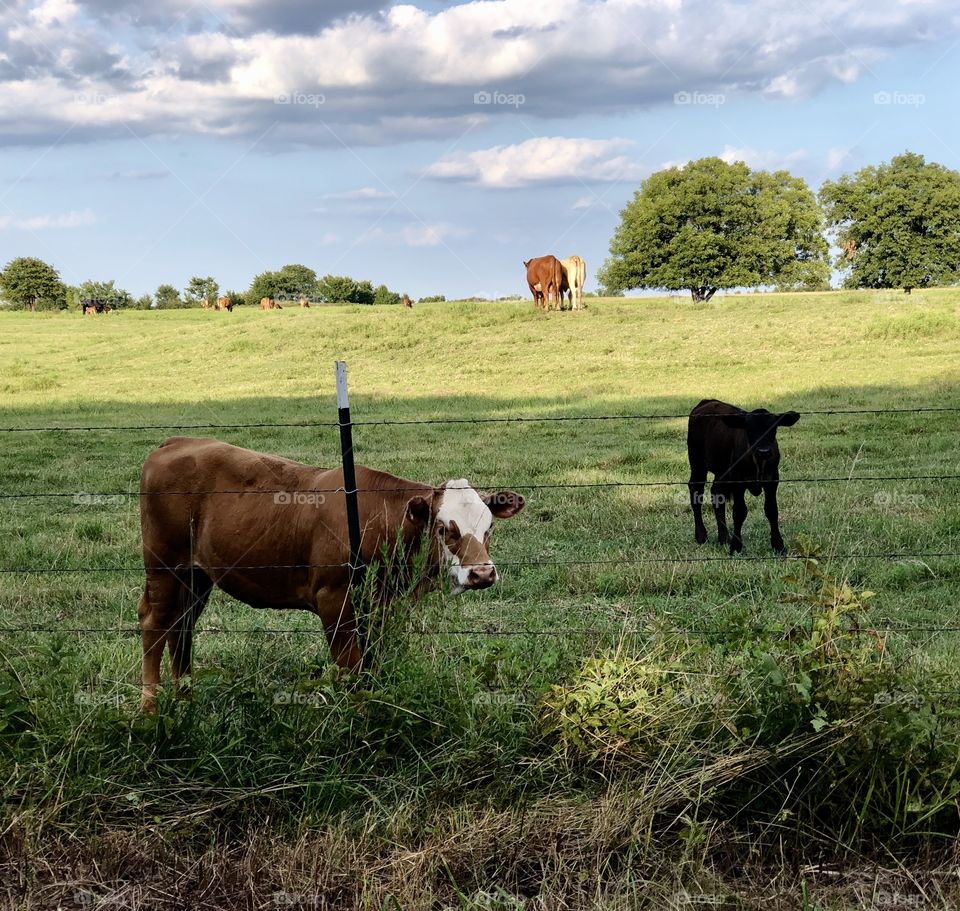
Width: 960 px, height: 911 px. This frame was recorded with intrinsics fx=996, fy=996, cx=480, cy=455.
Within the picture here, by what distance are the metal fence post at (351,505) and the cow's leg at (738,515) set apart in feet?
18.3

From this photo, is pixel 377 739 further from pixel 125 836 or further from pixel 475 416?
pixel 475 416

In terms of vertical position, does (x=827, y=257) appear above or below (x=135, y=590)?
above

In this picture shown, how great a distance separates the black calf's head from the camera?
1001cm

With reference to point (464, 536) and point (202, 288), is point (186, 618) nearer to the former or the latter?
point (464, 536)

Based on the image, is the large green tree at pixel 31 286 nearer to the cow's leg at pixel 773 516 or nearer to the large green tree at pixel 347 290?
the large green tree at pixel 347 290

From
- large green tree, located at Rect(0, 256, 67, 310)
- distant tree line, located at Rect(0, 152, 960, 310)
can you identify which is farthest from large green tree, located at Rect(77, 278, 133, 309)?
distant tree line, located at Rect(0, 152, 960, 310)

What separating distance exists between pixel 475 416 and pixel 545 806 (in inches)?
664

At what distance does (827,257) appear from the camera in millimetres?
65562

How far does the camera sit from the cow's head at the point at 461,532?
4922mm

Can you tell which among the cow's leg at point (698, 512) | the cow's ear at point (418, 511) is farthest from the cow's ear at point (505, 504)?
the cow's leg at point (698, 512)

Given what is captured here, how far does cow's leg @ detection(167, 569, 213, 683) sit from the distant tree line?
6087 centimetres

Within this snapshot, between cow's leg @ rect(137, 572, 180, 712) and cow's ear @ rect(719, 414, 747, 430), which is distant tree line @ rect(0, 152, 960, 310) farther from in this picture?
cow's leg @ rect(137, 572, 180, 712)

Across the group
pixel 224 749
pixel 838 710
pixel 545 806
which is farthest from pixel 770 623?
pixel 224 749

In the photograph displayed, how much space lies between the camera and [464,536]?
507 centimetres
